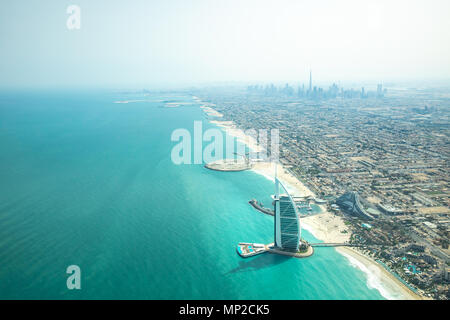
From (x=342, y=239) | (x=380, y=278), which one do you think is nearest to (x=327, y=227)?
(x=342, y=239)

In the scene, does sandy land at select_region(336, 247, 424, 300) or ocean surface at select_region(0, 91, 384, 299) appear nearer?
sandy land at select_region(336, 247, 424, 300)

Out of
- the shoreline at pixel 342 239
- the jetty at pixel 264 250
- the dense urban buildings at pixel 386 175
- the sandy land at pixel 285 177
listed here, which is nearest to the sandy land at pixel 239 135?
the dense urban buildings at pixel 386 175

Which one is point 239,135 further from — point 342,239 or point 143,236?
point 143,236

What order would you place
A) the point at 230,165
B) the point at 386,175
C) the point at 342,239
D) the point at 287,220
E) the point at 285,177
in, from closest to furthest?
the point at 287,220
the point at 342,239
the point at 285,177
the point at 386,175
the point at 230,165

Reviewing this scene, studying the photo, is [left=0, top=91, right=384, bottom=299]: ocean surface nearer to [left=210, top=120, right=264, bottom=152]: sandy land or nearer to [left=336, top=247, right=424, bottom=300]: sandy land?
[left=336, top=247, right=424, bottom=300]: sandy land

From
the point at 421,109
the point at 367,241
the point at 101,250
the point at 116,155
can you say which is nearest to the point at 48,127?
the point at 116,155

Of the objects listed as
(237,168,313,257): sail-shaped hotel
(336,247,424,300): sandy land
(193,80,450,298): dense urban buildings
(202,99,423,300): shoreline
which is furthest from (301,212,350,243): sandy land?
(237,168,313,257): sail-shaped hotel

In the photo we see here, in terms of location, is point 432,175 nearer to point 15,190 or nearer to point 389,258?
point 389,258
